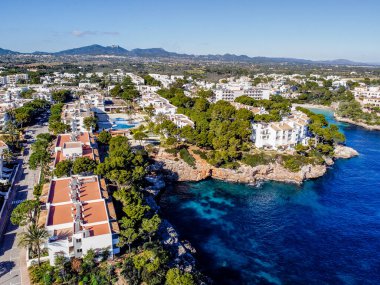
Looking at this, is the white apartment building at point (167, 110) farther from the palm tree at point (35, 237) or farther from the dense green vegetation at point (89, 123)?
the palm tree at point (35, 237)

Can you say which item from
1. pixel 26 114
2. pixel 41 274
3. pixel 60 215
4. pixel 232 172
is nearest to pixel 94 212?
pixel 60 215

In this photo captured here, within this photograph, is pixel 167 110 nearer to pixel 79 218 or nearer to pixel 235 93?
pixel 235 93

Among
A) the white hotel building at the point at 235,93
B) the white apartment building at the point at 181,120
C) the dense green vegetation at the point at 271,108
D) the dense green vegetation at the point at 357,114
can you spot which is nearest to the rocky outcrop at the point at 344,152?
the dense green vegetation at the point at 271,108

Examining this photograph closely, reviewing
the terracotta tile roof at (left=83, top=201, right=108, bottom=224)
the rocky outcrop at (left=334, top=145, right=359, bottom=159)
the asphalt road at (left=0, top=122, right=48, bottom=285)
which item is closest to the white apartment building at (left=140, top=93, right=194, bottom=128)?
the rocky outcrop at (left=334, top=145, right=359, bottom=159)

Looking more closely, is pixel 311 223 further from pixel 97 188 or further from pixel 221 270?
pixel 97 188

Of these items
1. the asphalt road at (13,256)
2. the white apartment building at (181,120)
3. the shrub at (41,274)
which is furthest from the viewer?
the white apartment building at (181,120)
